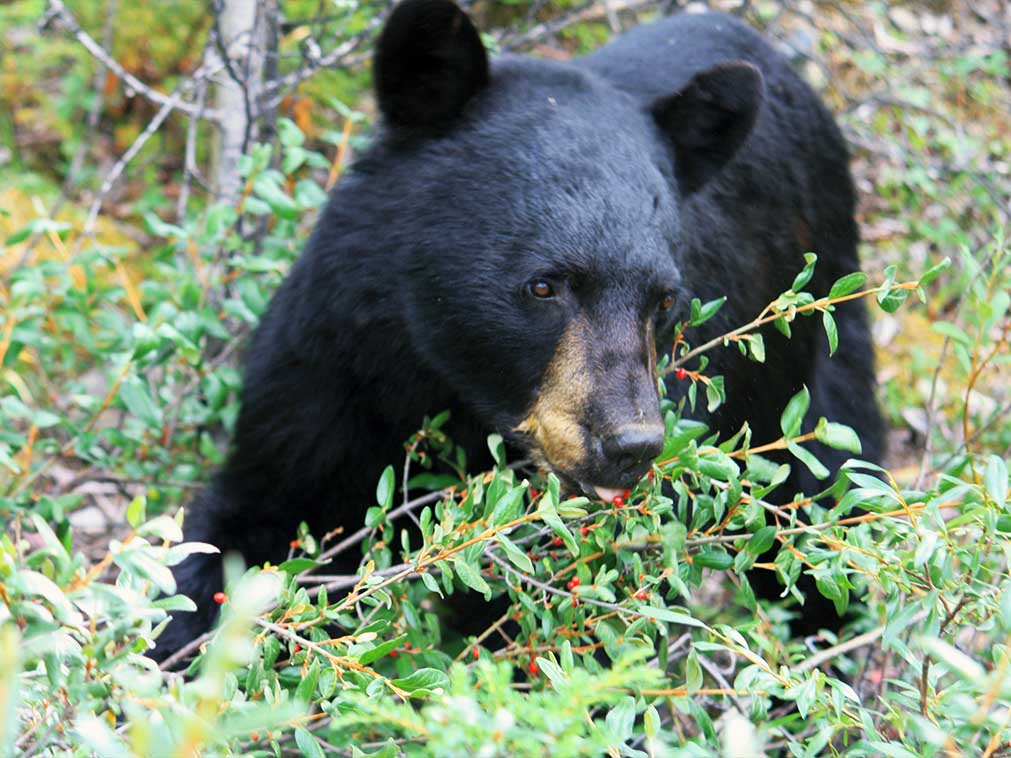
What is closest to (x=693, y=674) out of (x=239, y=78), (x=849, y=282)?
(x=849, y=282)

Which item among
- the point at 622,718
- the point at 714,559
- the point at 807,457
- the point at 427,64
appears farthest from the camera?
the point at 427,64

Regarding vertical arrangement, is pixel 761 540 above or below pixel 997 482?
below

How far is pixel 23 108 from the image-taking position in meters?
6.18

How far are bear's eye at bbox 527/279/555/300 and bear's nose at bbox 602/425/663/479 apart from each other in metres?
0.41

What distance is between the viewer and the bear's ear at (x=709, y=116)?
3061 millimetres

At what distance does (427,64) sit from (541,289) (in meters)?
0.63

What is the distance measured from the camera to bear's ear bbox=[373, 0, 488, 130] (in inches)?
109

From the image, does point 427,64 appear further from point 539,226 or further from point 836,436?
point 836,436

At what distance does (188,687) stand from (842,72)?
238 inches

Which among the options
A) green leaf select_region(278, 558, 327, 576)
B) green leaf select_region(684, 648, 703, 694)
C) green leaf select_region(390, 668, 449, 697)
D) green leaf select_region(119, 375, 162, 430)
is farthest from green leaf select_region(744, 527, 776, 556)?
green leaf select_region(119, 375, 162, 430)

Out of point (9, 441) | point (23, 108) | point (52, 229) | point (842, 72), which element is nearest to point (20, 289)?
point (52, 229)

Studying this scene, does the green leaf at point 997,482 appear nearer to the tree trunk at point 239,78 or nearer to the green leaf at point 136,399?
the green leaf at point 136,399

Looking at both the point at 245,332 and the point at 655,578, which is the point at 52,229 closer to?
the point at 245,332

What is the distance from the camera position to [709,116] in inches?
122
